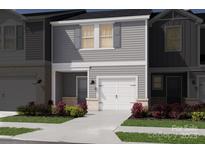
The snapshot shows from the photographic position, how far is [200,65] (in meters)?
19.1

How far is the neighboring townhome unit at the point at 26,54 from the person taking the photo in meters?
18.5

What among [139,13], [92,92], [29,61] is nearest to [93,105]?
[92,92]

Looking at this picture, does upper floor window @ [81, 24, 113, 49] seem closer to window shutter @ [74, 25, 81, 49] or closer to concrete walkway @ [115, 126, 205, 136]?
window shutter @ [74, 25, 81, 49]

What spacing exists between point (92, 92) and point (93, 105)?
857mm

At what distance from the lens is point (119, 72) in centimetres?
1805

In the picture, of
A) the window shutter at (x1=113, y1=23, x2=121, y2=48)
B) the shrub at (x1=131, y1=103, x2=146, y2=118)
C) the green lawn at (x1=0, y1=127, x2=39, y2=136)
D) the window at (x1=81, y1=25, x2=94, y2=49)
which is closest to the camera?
the green lawn at (x1=0, y1=127, x2=39, y2=136)

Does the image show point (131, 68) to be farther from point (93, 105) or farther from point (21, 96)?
point (21, 96)

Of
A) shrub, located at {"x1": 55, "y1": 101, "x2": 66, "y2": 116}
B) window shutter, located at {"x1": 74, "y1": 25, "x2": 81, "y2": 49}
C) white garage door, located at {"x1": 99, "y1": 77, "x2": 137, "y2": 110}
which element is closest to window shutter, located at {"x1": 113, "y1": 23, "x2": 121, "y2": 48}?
white garage door, located at {"x1": 99, "y1": 77, "x2": 137, "y2": 110}

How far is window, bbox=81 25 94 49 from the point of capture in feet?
61.1

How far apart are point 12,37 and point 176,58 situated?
11.2 meters

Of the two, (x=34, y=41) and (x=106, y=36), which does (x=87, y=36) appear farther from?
(x=34, y=41)

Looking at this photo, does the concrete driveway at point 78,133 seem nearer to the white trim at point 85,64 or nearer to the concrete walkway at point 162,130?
the concrete walkway at point 162,130

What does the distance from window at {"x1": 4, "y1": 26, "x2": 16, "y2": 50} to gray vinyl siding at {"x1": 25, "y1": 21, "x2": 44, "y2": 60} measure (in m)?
1.04

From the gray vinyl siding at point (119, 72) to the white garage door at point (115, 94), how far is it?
413 mm
